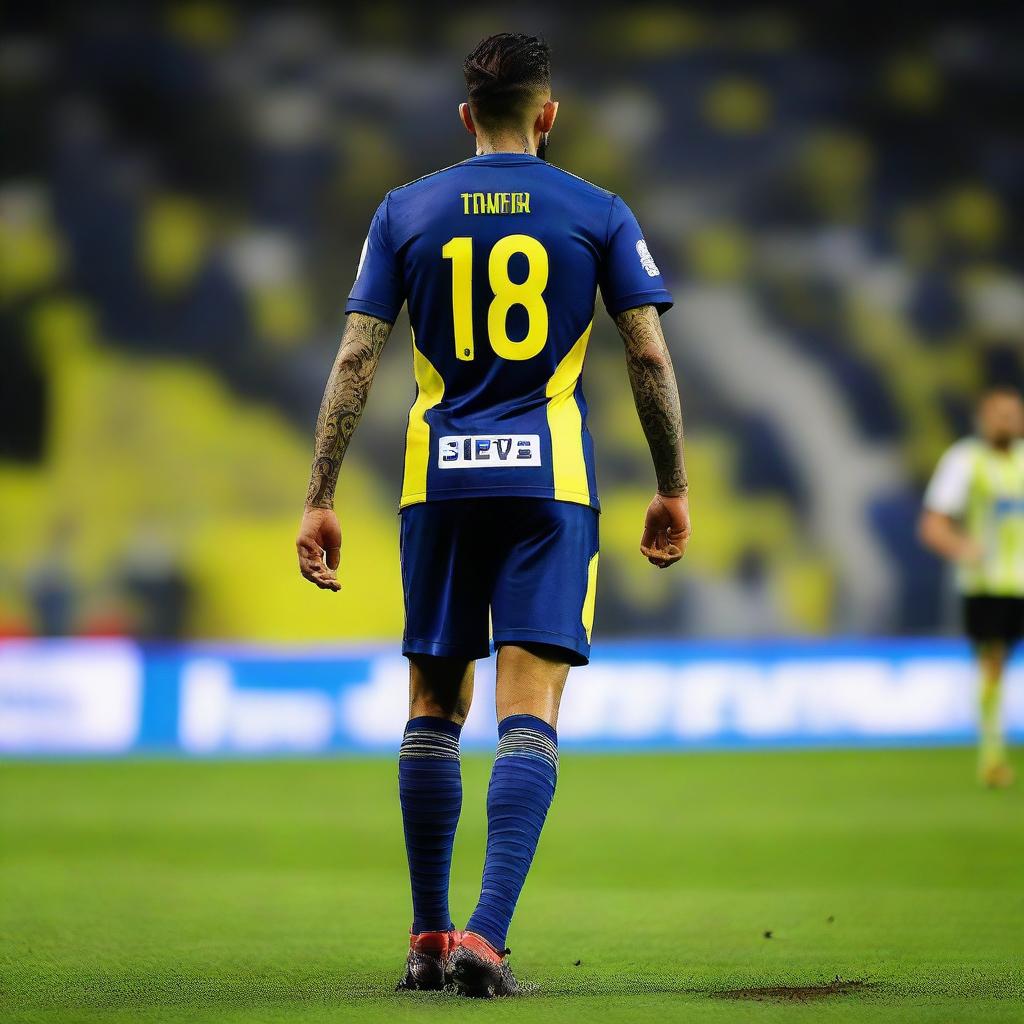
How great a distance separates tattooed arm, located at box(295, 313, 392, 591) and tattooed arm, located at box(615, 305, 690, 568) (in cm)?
46

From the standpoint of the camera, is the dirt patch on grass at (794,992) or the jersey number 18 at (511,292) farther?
the jersey number 18 at (511,292)

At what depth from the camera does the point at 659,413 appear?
312cm

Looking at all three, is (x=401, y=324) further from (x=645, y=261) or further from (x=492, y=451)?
(x=492, y=451)

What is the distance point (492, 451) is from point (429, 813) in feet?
2.20

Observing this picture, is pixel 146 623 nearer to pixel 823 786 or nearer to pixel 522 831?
pixel 823 786

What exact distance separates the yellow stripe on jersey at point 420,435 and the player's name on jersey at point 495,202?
0.28m

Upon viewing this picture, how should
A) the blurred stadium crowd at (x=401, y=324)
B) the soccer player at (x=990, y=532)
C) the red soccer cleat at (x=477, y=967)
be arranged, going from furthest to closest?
the blurred stadium crowd at (x=401, y=324), the soccer player at (x=990, y=532), the red soccer cleat at (x=477, y=967)

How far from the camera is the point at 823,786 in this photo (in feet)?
25.9

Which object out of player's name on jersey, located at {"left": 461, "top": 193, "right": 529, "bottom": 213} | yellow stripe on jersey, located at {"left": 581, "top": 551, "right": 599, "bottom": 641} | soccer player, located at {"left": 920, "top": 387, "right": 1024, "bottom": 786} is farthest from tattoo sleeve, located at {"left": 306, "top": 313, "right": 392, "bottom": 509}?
soccer player, located at {"left": 920, "top": 387, "right": 1024, "bottom": 786}

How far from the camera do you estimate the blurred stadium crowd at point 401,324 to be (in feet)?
47.4

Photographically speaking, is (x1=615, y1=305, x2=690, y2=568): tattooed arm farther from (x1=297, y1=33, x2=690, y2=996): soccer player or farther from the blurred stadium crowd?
the blurred stadium crowd

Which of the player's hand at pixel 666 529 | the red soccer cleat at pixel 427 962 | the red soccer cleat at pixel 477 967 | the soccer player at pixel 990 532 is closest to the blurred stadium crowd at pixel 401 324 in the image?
the soccer player at pixel 990 532

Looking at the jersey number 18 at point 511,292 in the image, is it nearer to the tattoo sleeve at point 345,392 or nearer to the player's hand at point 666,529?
the tattoo sleeve at point 345,392

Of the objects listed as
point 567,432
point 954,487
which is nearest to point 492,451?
point 567,432
